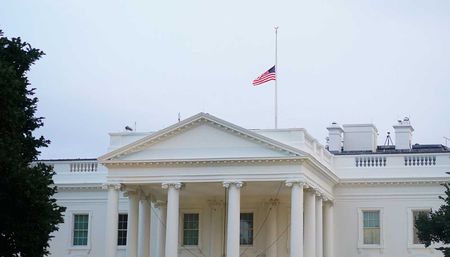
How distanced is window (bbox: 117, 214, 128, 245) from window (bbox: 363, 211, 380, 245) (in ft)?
40.3

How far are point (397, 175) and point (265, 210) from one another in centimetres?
678

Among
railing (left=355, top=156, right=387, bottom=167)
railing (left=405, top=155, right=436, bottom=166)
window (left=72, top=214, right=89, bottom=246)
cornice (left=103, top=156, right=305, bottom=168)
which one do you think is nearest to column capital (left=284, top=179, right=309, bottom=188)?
cornice (left=103, top=156, right=305, bottom=168)

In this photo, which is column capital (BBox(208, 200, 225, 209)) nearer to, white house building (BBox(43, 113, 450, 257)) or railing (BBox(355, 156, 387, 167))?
white house building (BBox(43, 113, 450, 257))

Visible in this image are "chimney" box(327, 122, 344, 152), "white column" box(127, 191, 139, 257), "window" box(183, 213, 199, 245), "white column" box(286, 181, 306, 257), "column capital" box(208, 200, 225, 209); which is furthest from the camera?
"chimney" box(327, 122, 344, 152)

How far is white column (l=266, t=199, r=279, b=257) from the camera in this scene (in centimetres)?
5169

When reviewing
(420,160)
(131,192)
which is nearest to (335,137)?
(420,160)

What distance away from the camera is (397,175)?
170 feet

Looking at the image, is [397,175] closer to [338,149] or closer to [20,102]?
[338,149]

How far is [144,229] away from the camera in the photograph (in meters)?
49.9

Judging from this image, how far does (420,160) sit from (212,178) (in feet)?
38.4

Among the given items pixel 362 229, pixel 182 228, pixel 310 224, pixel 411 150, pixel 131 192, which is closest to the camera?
pixel 310 224

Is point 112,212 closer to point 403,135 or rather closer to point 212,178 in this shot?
point 212,178

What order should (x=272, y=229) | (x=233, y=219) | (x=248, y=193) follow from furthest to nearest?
1. (x=272, y=229)
2. (x=248, y=193)
3. (x=233, y=219)

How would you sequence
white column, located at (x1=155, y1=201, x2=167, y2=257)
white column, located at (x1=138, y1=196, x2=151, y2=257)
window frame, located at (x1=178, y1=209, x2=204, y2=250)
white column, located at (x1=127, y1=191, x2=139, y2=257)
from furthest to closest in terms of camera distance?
window frame, located at (x1=178, y1=209, x2=204, y2=250), white column, located at (x1=155, y1=201, x2=167, y2=257), white column, located at (x1=138, y1=196, x2=151, y2=257), white column, located at (x1=127, y1=191, x2=139, y2=257)
